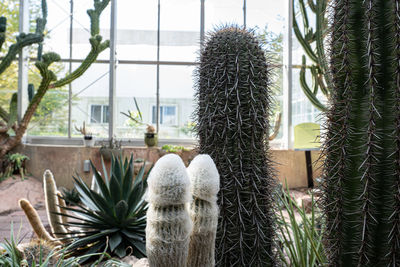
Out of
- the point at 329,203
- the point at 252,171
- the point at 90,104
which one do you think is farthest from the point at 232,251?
the point at 90,104

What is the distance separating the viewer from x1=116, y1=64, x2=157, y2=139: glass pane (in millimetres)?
8523

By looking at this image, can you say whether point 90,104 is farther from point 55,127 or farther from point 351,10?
point 351,10

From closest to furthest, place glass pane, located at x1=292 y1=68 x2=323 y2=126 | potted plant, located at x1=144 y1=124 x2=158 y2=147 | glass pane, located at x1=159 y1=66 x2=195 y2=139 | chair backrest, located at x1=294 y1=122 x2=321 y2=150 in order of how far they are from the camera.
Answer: chair backrest, located at x1=294 y1=122 x2=321 y2=150, potted plant, located at x1=144 y1=124 x2=158 y2=147, glass pane, located at x1=292 y1=68 x2=323 y2=126, glass pane, located at x1=159 y1=66 x2=195 y2=139

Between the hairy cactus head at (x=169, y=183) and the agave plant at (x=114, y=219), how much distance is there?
1333 millimetres

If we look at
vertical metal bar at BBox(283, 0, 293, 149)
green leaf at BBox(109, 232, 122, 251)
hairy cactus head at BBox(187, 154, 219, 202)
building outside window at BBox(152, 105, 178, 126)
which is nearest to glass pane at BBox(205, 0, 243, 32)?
vertical metal bar at BBox(283, 0, 293, 149)

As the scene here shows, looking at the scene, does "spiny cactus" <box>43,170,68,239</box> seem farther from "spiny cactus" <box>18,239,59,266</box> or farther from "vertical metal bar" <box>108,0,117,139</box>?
"vertical metal bar" <box>108,0,117,139</box>

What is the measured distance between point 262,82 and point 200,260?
967mm

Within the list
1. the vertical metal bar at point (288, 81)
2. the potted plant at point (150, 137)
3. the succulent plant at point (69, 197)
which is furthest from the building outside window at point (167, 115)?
the succulent plant at point (69, 197)

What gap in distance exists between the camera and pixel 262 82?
64.6 inches

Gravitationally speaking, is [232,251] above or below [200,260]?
below

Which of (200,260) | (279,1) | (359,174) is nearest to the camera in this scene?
(200,260)

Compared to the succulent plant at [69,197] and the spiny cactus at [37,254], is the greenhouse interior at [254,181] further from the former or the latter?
the succulent plant at [69,197]

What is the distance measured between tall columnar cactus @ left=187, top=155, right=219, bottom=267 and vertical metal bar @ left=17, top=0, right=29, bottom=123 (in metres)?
8.17

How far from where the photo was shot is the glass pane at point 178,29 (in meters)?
8.71
